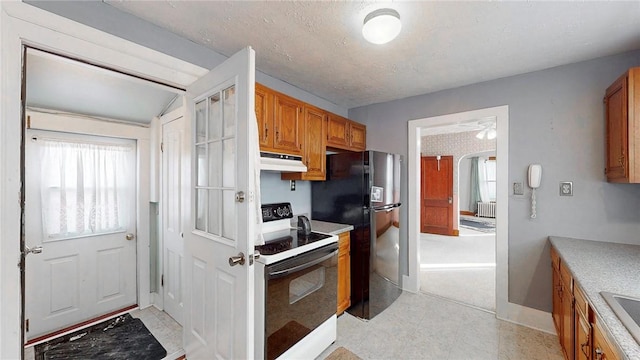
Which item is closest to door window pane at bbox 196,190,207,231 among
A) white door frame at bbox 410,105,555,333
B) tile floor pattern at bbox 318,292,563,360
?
tile floor pattern at bbox 318,292,563,360

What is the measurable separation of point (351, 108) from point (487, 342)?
294cm

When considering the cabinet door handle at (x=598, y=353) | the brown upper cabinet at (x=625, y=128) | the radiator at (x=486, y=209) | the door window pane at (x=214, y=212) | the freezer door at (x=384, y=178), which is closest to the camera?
the cabinet door handle at (x=598, y=353)

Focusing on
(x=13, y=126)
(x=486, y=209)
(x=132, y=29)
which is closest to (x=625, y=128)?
(x=132, y=29)

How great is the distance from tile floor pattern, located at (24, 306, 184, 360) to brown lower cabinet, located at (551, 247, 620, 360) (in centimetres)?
247

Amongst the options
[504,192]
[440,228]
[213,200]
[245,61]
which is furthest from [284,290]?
[440,228]

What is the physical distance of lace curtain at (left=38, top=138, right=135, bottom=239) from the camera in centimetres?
220

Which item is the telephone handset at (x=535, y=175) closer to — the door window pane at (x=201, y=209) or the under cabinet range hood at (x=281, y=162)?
the under cabinet range hood at (x=281, y=162)

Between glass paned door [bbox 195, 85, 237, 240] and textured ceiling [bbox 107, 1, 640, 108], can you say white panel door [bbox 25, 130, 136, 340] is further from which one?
textured ceiling [bbox 107, 1, 640, 108]

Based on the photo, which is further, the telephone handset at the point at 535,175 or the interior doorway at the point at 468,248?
the interior doorway at the point at 468,248

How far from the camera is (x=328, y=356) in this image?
76.7 inches

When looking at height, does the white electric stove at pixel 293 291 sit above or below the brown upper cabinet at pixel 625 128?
below

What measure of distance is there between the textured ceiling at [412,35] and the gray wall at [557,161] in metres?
0.15

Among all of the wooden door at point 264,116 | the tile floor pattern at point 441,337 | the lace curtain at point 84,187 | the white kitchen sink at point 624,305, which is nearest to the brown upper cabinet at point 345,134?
the wooden door at point 264,116

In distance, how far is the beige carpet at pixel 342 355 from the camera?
193 cm
